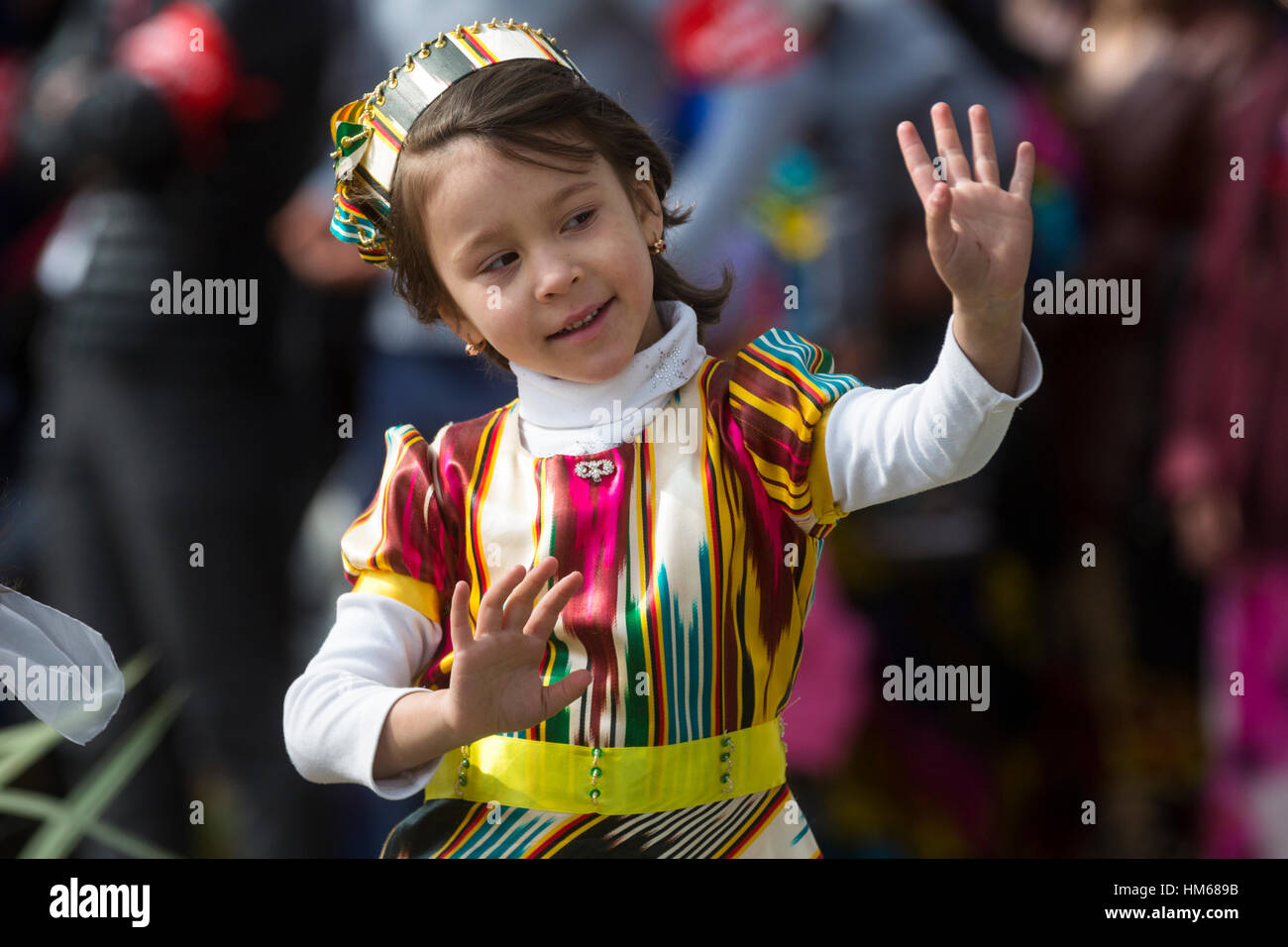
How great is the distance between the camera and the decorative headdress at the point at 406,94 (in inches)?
45.4

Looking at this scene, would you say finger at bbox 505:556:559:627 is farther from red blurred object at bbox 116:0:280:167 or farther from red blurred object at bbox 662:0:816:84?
red blurred object at bbox 116:0:280:167

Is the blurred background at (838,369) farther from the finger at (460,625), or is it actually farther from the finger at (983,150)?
the finger at (460,625)

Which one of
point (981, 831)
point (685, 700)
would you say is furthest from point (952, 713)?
point (685, 700)

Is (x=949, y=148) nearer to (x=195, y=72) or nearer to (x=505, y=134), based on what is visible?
(x=505, y=134)

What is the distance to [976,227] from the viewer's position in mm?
1054

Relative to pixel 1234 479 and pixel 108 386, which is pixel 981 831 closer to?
pixel 1234 479

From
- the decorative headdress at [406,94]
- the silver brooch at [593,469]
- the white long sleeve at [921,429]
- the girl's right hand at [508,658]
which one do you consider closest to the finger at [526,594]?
the girl's right hand at [508,658]

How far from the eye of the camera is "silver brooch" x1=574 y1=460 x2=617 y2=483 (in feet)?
3.77

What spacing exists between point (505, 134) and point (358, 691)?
16.5 inches

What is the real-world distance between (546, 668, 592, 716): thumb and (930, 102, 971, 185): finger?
43 centimetres

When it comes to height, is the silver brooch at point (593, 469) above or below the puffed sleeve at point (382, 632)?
above

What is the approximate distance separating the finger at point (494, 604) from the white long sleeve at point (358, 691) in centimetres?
10

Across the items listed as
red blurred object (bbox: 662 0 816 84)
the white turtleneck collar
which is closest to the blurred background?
red blurred object (bbox: 662 0 816 84)

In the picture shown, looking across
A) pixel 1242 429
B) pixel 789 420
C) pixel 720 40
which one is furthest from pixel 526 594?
pixel 1242 429
